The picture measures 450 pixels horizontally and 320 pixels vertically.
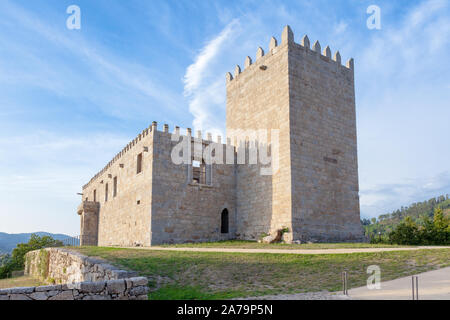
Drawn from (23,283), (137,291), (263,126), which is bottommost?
(23,283)

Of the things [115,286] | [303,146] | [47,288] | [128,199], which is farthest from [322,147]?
[47,288]

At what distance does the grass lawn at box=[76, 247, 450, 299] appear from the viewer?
7.96m

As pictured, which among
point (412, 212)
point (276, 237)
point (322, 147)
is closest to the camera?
point (276, 237)

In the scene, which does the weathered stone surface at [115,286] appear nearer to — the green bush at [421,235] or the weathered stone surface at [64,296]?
the weathered stone surface at [64,296]

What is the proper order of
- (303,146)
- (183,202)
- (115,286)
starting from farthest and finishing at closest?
(183,202) → (303,146) → (115,286)

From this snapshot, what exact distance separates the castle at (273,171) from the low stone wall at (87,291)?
10.7 metres

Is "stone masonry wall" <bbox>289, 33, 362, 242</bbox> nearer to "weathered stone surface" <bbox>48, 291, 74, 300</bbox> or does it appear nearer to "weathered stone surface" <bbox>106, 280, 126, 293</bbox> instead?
"weathered stone surface" <bbox>106, 280, 126, 293</bbox>

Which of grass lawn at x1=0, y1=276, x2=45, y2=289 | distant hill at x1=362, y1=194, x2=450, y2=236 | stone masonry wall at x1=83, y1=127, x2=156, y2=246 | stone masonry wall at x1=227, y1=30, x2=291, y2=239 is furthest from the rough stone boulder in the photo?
distant hill at x1=362, y1=194, x2=450, y2=236

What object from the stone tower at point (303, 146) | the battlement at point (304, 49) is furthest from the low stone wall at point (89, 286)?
the battlement at point (304, 49)

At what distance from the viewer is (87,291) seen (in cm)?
701

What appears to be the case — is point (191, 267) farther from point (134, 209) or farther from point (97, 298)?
point (134, 209)

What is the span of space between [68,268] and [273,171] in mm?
10207

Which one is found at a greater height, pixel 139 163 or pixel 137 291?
pixel 139 163

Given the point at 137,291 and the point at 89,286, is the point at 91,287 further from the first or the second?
the point at 137,291
